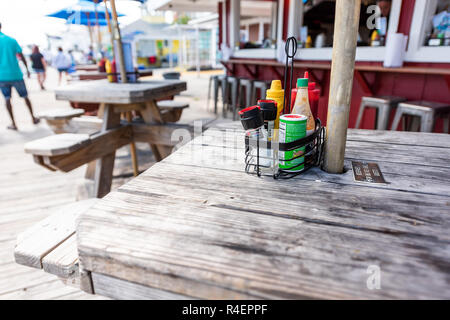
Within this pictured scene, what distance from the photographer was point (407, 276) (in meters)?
0.49

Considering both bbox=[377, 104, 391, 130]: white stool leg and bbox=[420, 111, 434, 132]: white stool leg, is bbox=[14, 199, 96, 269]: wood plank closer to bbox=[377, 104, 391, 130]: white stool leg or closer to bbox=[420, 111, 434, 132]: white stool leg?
bbox=[420, 111, 434, 132]: white stool leg

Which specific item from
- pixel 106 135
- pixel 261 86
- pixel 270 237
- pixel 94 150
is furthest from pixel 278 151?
pixel 261 86

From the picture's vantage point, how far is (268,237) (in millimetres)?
601

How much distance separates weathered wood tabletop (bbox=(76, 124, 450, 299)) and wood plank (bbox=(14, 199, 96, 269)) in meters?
0.36

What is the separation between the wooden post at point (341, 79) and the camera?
2.59ft

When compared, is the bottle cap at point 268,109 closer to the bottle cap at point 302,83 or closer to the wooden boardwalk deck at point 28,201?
the bottle cap at point 302,83

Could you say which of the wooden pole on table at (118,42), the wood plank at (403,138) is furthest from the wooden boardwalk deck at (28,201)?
the wood plank at (403,138)

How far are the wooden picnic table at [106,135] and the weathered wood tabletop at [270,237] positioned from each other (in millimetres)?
1398

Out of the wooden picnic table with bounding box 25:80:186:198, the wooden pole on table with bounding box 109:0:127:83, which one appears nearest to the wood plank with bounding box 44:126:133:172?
the wooden picnic table with bounding box 25:80:186:198

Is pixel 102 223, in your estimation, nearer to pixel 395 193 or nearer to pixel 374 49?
pixel 395 193

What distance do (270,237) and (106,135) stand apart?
2160 mm
